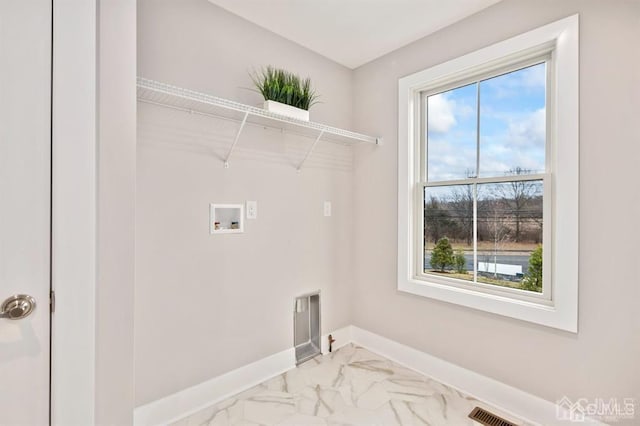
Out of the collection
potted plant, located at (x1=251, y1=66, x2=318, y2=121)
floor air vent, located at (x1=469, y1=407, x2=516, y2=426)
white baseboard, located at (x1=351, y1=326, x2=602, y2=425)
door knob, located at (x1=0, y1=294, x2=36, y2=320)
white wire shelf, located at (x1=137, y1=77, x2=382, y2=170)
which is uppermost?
potted plant, located at (x1=251, y1=66, x2=318, y2=121)

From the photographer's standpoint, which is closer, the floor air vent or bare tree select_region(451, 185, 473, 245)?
the floor air vent

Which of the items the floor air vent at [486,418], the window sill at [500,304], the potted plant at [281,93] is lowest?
the floor air vent at [486,418]

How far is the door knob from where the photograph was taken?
90cm

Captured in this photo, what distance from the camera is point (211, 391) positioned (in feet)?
5.96

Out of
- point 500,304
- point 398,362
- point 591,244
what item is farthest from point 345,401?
point 591,244

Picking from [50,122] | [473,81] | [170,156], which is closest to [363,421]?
[170,156]

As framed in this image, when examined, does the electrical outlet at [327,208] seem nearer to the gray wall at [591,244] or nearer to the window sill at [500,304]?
the window sill at [500,304]

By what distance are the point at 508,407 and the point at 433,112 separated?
2010 mm

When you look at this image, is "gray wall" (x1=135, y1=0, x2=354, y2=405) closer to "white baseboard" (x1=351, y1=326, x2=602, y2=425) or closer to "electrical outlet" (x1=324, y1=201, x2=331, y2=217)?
"electrical outlet" (x1=324, y1=201, x2=331, y2=217)

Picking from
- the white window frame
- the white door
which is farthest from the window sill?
the white door

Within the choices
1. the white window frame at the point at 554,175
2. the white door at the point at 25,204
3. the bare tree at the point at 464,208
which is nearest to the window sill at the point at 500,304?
the white window frame at the point at 554,175

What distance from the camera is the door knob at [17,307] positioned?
35.4 inches

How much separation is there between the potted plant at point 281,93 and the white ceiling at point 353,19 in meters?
0.33

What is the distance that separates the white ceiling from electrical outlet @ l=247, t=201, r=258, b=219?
1.23 m
